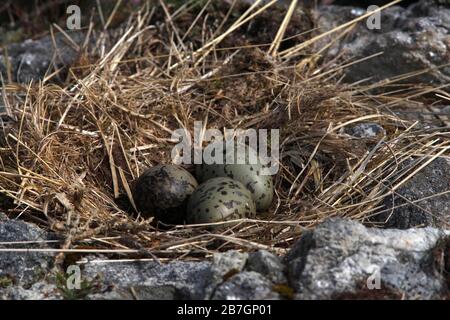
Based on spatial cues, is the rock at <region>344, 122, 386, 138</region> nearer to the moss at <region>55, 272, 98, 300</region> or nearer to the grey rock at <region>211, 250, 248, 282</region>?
the grey rock at <region>211, 250, 248, 282</region>

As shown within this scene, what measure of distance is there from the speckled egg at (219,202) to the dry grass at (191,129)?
71 mm

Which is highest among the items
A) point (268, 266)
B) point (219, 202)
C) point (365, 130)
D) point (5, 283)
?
point (365, 130)

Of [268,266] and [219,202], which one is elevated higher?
[219,202]

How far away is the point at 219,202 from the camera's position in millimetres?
4180

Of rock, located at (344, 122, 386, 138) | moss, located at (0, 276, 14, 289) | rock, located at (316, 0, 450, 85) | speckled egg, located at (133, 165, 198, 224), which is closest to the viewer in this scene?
moss, located at (0, 276, 14, 289)

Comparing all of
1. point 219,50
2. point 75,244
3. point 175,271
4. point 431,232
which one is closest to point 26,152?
point 75,244

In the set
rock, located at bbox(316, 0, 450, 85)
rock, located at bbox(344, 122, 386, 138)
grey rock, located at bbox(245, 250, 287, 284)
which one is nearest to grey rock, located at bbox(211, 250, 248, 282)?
grey rock, located at bbox(245, 250, 287, 284)

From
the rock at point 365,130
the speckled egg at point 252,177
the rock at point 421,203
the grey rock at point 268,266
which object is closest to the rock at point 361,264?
the grey rock at point 268,266

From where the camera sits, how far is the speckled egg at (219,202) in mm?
4180

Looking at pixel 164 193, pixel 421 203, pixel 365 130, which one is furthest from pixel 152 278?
pixel 365 130

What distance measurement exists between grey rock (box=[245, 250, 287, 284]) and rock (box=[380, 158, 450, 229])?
3.43 feet

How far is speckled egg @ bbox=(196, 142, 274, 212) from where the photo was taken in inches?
175

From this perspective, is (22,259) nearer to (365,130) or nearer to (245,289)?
(245,289)

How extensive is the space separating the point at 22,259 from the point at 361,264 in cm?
148
